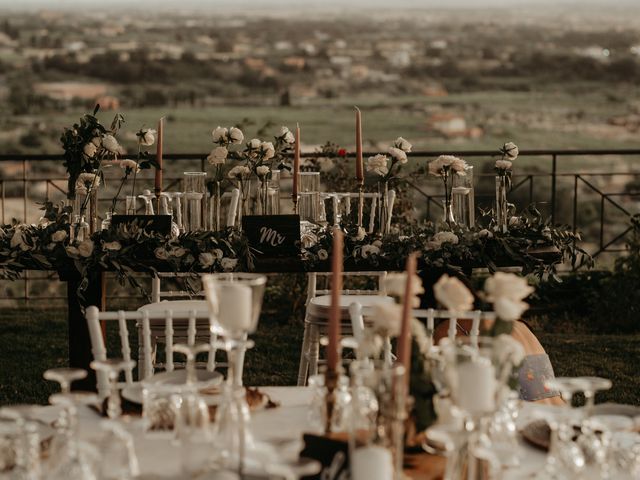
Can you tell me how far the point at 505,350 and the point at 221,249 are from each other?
241cm

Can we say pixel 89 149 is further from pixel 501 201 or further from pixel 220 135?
pixel 501 201

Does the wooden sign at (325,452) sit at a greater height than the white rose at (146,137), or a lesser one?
lesser

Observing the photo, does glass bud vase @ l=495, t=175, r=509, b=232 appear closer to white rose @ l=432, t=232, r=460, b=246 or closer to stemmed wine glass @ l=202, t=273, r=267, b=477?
white rose @ l=432, t=232, r=460, b=246

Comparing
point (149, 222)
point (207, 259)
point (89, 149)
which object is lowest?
point (207, 259)

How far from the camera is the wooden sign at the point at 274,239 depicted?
13.8 ft

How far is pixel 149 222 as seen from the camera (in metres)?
4.19

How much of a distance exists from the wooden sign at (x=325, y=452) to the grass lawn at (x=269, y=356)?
3.44 metres

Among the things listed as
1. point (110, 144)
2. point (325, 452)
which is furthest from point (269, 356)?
point (325, 452)

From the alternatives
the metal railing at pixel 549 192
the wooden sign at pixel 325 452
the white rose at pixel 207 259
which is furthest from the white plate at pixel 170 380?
the metal railing at pixel 549 192

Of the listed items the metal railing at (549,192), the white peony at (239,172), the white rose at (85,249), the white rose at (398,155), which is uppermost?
the white rose at (398,155)

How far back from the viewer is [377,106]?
1108cm

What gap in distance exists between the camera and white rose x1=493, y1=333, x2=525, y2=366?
6.03ft

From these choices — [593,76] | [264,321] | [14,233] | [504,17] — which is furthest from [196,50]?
[14,233]

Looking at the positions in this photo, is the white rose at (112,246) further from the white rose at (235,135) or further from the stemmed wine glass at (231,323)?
the stemmed wine glass at (231,323)
